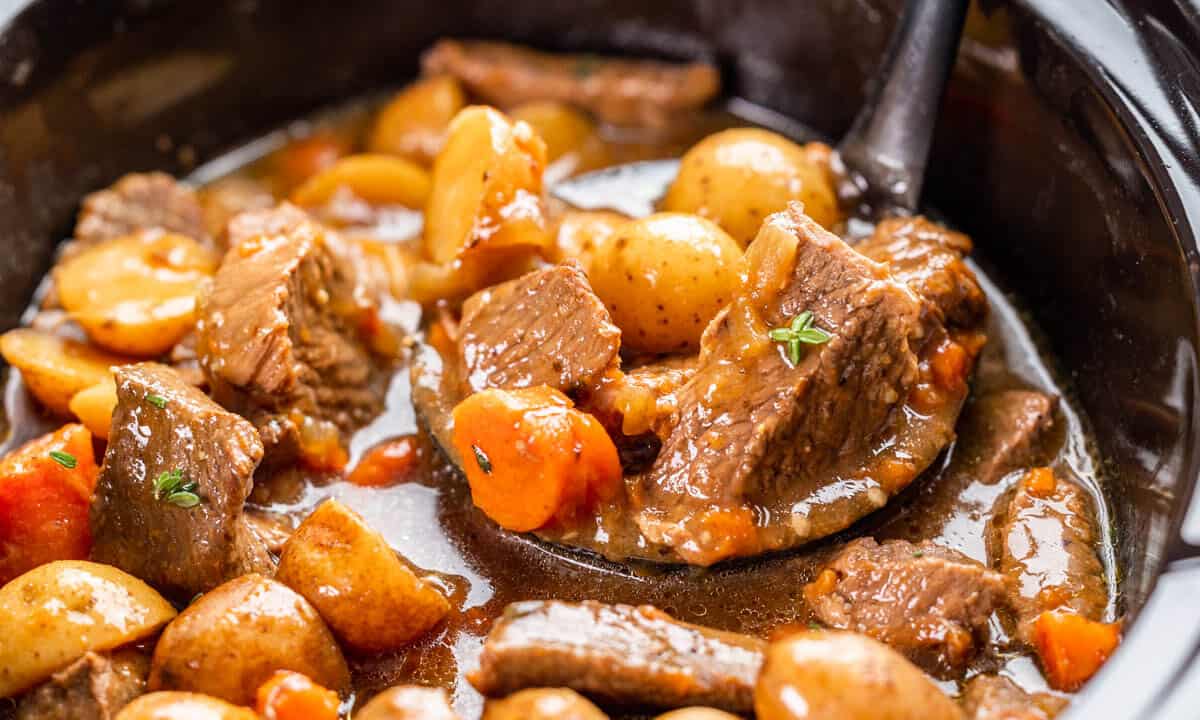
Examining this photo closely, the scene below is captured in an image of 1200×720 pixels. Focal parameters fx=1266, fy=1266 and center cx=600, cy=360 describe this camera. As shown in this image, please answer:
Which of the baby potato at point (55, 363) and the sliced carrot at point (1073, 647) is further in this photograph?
the baby potato at point (55, 363)

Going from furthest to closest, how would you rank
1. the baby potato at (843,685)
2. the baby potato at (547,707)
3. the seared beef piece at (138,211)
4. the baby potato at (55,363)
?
the seared beef piece at (138,211), the baby potato at (55,363), the baby potato at (547,707), the baby potato at (843,685)

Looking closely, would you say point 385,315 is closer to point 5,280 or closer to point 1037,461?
point 5,280

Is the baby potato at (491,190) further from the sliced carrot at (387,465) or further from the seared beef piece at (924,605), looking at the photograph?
the seared beef piece at (924,605)

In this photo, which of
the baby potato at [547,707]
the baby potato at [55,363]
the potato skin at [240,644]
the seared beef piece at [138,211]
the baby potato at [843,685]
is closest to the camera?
the baby potato at [843,685]

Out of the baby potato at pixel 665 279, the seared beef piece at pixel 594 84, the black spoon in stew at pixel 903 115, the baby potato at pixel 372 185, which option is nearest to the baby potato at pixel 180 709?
the baby potato at pixel 665 279

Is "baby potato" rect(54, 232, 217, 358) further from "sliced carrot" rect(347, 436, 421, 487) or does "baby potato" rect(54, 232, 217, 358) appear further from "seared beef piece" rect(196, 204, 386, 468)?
"sliced carrot" rect(347, 436, 421, 487)

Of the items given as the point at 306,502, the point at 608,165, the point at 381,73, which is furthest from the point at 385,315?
the point at 381,73

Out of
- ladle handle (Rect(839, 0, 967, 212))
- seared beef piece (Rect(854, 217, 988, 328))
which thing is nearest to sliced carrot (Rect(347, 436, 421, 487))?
seared beef piece (Rect(854, 217, 988, 328))
